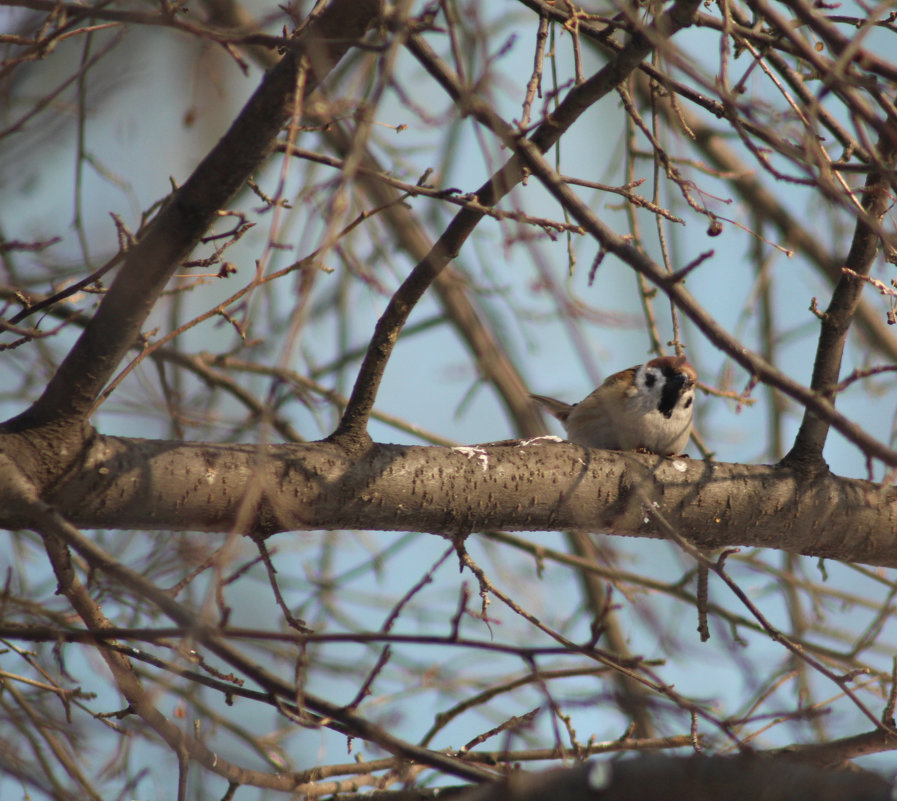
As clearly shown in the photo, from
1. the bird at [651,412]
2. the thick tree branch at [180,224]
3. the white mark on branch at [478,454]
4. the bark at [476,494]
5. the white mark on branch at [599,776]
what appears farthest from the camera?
the bird at [651,412]

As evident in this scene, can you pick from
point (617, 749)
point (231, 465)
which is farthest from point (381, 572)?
point (231, 465)

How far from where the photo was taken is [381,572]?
3.94 meters

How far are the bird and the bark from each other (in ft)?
3.98

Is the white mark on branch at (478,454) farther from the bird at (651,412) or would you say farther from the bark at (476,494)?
the bird at (651,412)

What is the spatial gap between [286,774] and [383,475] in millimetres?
719

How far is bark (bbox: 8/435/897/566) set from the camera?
1946 millimetres

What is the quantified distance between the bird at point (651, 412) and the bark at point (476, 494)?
1212 mm

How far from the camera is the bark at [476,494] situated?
1946 mm

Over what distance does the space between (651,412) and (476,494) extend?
179cm

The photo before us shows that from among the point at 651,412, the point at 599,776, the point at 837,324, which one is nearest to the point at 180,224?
Result: the point at 599,776

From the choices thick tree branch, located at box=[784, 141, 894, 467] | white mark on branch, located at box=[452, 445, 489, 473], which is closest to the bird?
thick tree branch, located at box=[784, 141, 894, 467]

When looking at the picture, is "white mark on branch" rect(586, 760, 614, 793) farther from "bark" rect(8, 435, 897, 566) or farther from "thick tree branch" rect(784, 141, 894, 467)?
"thick tree branch" rect(784, 141, 894, 467)

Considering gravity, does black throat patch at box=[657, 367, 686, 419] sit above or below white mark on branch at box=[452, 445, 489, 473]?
above

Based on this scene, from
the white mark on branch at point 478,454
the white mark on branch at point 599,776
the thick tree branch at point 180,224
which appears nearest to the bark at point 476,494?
the white mark on branch at point 478,454
